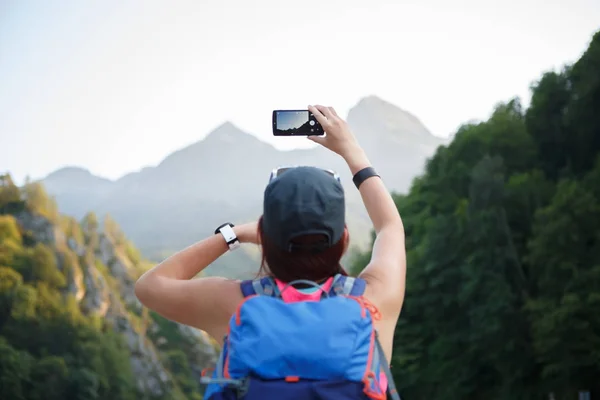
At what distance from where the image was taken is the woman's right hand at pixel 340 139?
281cm

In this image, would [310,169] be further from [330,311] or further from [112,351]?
[112,351]

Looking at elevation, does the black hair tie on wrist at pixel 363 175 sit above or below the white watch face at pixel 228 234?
above

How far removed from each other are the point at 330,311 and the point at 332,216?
0.22 metres

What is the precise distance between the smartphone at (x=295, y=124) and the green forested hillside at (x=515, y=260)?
92.9ft

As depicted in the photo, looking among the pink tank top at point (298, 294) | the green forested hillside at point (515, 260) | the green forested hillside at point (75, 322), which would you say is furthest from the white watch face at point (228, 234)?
the green forested hillside at point (75, 322)

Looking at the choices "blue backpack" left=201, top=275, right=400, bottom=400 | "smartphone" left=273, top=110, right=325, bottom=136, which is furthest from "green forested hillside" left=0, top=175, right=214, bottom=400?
"blue backpack" left=201, top=275, right=400, bottom=400

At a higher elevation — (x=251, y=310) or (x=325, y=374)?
(x=251, y=310)

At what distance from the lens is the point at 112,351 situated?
198ft

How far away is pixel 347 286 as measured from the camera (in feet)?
7.84

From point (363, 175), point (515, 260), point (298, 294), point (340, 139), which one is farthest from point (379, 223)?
point (515, 260)

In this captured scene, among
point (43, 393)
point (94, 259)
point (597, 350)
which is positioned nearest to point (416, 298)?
point (597, 350)

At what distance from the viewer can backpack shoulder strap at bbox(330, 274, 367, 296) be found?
7.80 ft

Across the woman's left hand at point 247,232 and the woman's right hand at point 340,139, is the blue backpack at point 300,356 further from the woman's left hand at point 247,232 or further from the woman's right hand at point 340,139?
the woman's right hand at point 340,139

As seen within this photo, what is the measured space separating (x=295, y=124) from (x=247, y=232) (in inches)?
17.9
